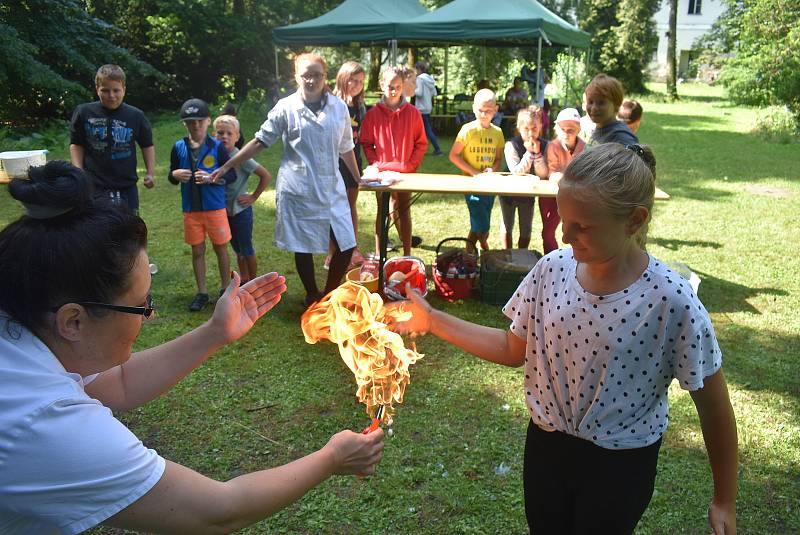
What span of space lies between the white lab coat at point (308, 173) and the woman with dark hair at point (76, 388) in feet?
12.8

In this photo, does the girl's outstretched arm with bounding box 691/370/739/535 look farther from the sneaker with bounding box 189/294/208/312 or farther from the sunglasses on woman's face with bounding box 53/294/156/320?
the sneaker with bounding box 189/294/208/312

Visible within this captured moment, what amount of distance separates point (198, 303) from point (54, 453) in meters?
4.92

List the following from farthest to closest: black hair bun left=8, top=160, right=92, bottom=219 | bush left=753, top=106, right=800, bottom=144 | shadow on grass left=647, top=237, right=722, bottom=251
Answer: bush left=753, top=106, right=800, bottom=144 < shadow on grass left=647, top=237, right=722, bottom=251 < black hair bun left=8, top=160, right=92, bottom=219

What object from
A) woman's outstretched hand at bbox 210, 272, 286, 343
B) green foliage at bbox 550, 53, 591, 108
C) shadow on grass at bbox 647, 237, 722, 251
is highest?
green foliage at bbox 550, 53, 591, 108

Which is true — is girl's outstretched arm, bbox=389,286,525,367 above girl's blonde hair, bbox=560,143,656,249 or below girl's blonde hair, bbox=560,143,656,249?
below

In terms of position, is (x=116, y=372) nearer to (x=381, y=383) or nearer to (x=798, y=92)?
(x=381, y=383)

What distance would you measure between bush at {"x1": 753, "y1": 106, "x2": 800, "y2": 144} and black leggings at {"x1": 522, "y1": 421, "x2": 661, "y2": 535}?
1792cm

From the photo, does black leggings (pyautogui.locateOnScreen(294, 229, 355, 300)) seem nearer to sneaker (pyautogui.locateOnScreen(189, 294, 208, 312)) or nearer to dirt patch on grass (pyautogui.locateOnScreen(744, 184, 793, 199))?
sneaker (pyautogui.locateOnScreen(189, 294, 208, 312))

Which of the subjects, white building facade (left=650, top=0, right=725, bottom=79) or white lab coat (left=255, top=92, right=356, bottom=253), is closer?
white lab coat (left=255, top=92, right=356, bottom=253)

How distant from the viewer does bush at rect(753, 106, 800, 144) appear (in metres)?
17.0

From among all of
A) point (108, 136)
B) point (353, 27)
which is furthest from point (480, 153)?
point (353, 27)

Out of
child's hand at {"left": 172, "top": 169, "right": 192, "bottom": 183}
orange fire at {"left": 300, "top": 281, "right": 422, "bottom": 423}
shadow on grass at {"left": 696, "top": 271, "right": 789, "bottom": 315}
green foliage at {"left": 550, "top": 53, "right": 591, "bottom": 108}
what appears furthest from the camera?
green foliage at {"left": 550, "top": 53, "right": 591, "bottom": 108}

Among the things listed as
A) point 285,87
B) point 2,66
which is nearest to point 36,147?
point 2,66

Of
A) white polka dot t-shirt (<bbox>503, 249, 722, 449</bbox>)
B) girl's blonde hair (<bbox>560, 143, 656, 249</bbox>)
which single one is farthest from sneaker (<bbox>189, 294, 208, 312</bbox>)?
girl's blonde hair (<bbox>560, 143, 656, 249</bbox>)
